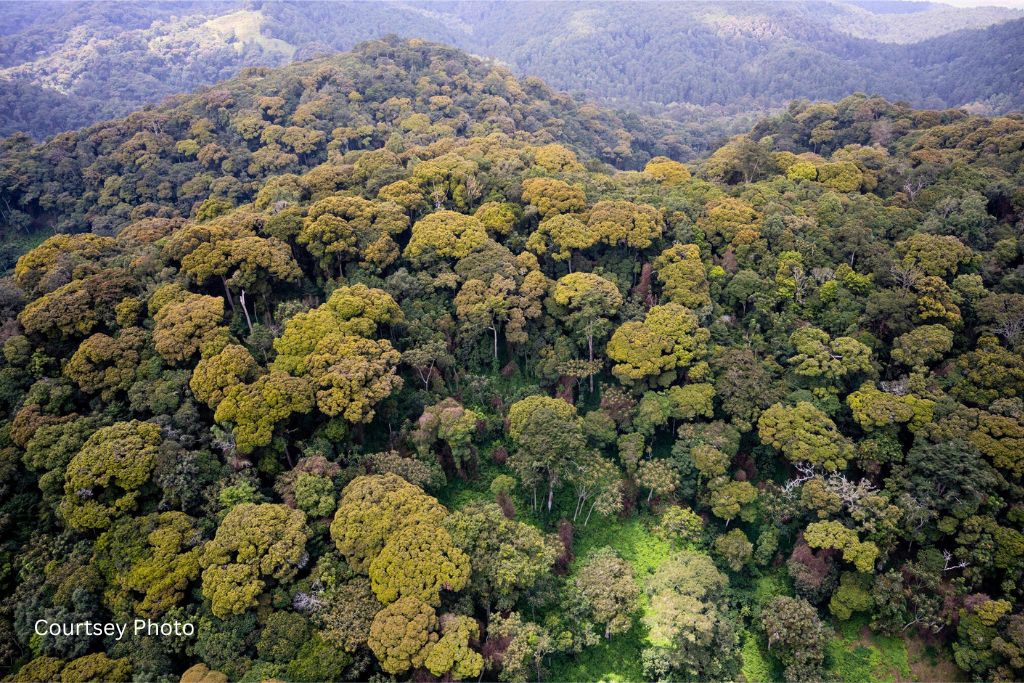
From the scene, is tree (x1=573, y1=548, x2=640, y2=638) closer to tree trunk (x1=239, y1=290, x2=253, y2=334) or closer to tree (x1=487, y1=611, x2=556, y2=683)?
tree (x1=487, y1=611, x2=556, y2=683)

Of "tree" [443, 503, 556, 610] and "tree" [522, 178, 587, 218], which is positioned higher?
"tree" [522, 178, 587, 218]

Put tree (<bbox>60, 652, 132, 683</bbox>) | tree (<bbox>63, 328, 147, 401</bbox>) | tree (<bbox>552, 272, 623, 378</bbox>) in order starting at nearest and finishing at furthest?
tree (<bbox>60, 652, 132, 683</bbox>) < tree (<bbox>63, 328, 147, 401</bbox>) < tree (<bbox>552, 272, 623, 378</bbox>)

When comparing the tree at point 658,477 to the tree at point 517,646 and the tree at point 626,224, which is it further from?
the tree at point 626,224

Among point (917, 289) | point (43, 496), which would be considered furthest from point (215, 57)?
point (917, 289)

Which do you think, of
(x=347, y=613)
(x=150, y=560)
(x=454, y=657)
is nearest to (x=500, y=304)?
(x=347, y=613)

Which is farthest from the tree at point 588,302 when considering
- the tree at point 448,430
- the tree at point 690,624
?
the tree at point 690,624

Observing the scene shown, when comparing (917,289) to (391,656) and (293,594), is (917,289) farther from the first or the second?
(293,594)

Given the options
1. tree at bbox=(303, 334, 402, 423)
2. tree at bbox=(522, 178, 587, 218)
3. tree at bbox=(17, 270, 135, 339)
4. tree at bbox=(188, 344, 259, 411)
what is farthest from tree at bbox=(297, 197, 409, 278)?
tree at bbox=(17, 270, 135, 339)

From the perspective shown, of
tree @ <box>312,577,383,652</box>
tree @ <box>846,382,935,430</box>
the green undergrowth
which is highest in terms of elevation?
tree @ <box>846,382,935,430</box>

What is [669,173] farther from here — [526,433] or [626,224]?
[526,433]
